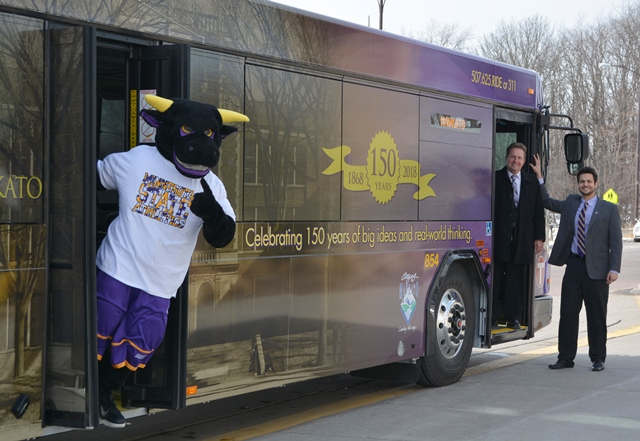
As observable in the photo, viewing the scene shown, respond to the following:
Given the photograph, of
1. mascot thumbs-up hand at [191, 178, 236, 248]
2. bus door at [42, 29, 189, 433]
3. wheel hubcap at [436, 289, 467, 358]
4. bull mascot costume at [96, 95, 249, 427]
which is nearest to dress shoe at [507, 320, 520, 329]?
wheel hubcap at [436, 289, 467, 358]

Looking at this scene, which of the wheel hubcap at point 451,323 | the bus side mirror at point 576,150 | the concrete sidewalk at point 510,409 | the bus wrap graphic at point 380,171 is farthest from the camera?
the bus side mirror at point 576,150

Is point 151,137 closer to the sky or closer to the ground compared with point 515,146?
closer to the ground

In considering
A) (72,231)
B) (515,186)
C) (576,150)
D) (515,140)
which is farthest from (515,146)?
(72,231)

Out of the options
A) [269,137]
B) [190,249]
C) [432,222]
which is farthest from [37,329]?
[432,222]

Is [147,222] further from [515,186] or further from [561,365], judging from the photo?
[561,365]

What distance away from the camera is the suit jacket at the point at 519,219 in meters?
9.59

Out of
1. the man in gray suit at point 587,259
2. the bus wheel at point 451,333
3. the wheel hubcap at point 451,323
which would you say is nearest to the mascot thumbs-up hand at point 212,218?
the bus wheel at point 451,333

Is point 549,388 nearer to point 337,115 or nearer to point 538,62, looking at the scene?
point 337,115

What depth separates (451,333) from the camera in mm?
8945

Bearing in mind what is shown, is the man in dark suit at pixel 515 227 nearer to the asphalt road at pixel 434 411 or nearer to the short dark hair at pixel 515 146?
the short dark hair at pixel 515 146

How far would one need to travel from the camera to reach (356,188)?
7.48 meters

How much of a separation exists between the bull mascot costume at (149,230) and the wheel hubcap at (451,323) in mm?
3465

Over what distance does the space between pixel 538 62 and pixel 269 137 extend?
5912cm

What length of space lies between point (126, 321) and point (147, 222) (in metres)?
0.56
